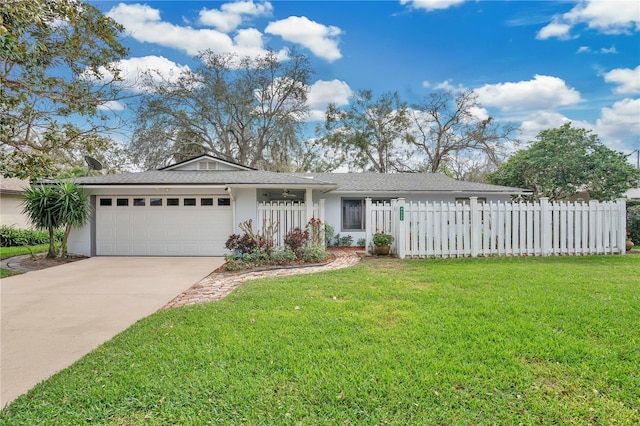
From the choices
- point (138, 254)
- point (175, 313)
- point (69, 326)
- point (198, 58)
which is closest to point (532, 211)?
point (175, 313)

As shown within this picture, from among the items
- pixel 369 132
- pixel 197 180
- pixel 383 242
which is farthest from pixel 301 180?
pixel 369 132

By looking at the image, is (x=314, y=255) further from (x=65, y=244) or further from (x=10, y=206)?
(x=10, y=206)

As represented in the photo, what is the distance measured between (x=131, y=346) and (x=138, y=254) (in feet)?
28.1

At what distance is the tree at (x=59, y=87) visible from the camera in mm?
4516

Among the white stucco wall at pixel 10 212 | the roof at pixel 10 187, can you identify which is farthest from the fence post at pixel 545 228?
the white stucco wall at pixel 10 212

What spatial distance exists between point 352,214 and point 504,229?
5.74 meters

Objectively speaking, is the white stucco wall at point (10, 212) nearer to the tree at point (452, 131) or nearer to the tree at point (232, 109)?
the tree at point (232, 109)

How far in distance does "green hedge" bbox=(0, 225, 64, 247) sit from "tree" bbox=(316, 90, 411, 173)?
1928 cm

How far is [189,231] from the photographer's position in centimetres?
1092

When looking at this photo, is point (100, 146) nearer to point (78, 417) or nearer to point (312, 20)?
point (78, 417)

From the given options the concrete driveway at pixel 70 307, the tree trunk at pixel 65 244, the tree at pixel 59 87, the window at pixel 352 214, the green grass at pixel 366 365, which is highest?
the tree at pixel 59 87

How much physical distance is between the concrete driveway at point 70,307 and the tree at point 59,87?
2.18m

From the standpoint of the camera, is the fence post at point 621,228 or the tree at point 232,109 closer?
the fence post at point 621,228

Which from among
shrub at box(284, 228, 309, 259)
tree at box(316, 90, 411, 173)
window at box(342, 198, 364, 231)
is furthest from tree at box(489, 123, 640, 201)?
shrub at box(284, 228, 309, 259)
